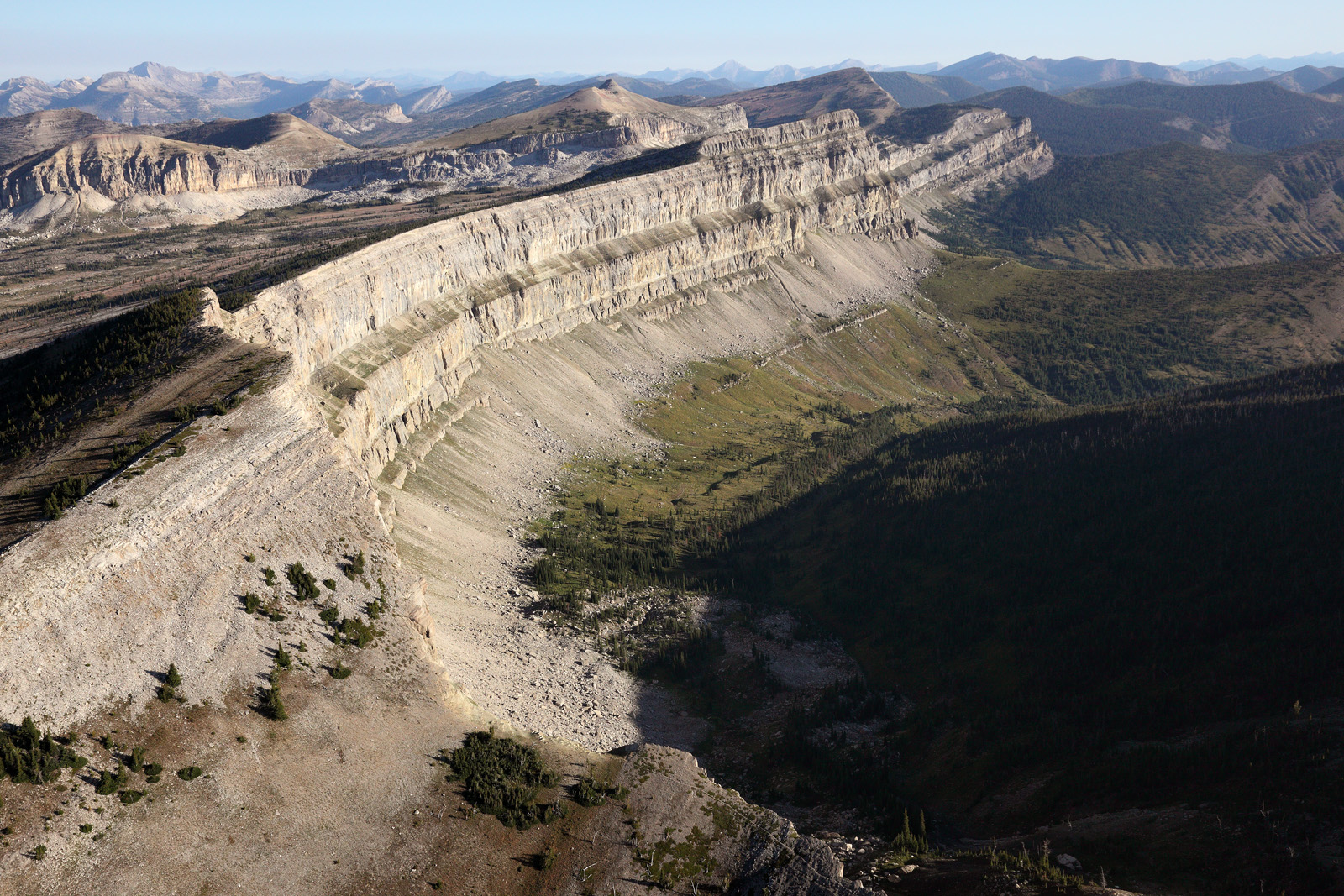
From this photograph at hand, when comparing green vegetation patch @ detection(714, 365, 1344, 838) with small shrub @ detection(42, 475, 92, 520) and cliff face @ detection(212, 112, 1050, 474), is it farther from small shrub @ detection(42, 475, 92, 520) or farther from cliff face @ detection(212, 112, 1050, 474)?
small shrub @ detection(42, 475, 92, 520)

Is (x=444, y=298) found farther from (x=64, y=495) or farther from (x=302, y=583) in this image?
(x=64, y=495)

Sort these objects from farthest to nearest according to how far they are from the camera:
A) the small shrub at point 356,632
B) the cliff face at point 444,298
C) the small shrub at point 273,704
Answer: the cliff face at point 444,298
the small shrub at point 356,632
the small shrub at point 273,704

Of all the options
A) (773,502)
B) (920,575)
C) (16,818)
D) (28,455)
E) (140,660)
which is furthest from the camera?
(773,502)

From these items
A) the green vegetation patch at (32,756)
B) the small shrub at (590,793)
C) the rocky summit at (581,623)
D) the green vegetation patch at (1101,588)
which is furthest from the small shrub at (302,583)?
the green vegetation patch at (1101,588)

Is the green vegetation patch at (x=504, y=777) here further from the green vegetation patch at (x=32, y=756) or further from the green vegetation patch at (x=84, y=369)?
the green vegetation patch at (x=84, y=369)

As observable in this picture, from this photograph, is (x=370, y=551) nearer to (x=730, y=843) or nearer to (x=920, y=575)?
(x=730, y=843)

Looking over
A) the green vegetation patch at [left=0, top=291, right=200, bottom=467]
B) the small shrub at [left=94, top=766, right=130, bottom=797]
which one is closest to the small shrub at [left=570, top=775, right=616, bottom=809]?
the small shrub at [left=94, top=766, right=130, bottom=797]

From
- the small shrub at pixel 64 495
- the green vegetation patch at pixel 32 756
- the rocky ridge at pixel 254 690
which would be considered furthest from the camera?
the small shrub at pixel 64 495

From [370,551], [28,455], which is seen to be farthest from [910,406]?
[28,455]
